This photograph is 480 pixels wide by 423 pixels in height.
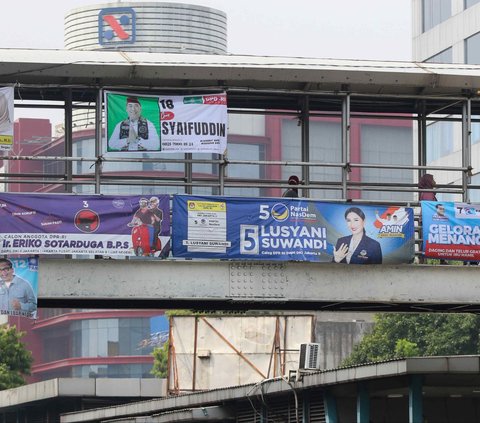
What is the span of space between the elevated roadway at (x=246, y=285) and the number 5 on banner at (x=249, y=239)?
28cm

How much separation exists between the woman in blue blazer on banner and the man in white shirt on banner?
411 centimetres

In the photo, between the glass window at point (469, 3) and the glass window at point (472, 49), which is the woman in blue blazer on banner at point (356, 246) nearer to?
the glass window at point (472, 49)

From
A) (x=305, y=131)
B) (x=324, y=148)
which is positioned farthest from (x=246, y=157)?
(x=305, y=131)

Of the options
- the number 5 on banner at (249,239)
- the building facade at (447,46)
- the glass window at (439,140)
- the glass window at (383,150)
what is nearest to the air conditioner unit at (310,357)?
the number 5 on banner at (249,239)

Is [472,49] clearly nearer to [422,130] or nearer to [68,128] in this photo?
[422,130]

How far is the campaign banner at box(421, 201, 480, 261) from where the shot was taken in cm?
3072

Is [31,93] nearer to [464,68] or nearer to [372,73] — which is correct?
[372,73]

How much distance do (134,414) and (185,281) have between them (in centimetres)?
1427

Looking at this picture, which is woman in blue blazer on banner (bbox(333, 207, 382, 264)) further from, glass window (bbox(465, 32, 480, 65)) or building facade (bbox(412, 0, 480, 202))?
glass window (bbox(465, 32, 480, 65))

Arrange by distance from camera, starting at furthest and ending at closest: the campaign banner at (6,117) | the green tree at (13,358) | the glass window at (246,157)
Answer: the glass window at (246,157) → the green tree at (13,358) → the campaign banner at (6,117)

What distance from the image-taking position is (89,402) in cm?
5728

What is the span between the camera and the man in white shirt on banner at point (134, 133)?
30016mm

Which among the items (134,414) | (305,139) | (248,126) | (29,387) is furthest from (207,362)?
(248,126)

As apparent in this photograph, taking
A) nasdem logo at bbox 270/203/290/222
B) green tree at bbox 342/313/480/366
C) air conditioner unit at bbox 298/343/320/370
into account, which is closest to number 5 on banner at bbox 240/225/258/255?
nasdem logo at bbox 270/203/290/222
